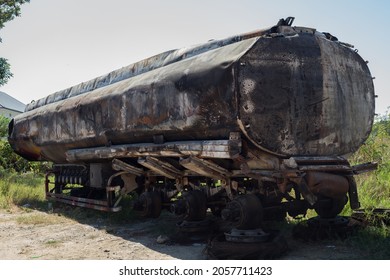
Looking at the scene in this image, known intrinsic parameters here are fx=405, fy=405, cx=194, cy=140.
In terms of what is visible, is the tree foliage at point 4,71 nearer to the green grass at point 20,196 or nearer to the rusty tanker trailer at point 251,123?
the green grass at point 20,196

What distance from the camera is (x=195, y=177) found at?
22.1ft

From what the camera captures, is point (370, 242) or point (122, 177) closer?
point (370, 242)

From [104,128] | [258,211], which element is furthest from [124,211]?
[258,211]

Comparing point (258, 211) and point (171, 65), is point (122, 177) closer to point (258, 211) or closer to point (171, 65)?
point (171, 65)

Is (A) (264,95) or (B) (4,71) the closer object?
(A) (264,95)

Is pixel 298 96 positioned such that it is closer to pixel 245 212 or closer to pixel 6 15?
pixel 245 212

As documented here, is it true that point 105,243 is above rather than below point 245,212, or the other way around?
below

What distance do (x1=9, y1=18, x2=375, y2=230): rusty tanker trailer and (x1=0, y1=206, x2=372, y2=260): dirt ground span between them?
52 cm

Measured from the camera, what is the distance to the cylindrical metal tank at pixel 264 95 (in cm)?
489

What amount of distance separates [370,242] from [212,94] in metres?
2.73

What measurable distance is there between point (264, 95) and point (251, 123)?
0.39 m

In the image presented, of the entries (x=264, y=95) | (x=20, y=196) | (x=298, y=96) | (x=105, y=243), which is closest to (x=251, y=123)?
(x=264, y=95)

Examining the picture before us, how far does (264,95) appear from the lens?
4914 mm

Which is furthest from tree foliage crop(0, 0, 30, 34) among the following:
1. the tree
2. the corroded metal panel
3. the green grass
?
the corroded metal panel
